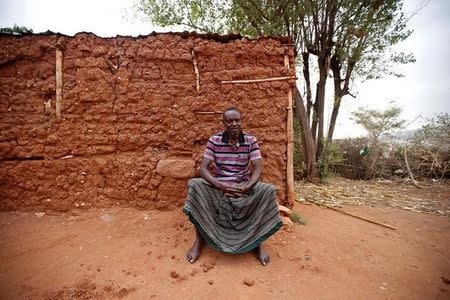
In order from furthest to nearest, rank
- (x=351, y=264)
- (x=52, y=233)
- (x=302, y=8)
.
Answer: (x=302, y=8)
(x=52, y=233)
(x=351, y=264)

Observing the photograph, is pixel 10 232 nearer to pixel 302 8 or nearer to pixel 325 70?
pixel 302 8

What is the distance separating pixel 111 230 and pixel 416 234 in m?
4.02

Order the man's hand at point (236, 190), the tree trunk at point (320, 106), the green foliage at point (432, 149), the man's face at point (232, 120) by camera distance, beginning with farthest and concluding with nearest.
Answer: the green foliage at point (432, 149) < the tree trunk at point (320, 106) < the man's face at point (232, 120) < the man's hand at point (236, 190)

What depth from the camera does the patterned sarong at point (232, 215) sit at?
2.67m

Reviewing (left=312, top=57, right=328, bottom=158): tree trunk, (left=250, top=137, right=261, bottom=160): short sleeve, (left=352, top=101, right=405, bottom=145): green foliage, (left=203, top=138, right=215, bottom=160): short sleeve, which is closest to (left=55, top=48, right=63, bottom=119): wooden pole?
(left=203, top=138, right=215, bottom=160): short sleeve

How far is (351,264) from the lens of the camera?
9.18ft

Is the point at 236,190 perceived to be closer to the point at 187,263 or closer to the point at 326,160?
the point at 187,263

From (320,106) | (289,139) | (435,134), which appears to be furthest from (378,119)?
(289,139)

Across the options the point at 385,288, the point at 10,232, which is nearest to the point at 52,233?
the point at 10,232

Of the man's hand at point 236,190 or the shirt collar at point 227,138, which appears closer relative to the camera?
the man's hand at point 236,190

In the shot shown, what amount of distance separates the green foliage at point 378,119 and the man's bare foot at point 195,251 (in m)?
10.2

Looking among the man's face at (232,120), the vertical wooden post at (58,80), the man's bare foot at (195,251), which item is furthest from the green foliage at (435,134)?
the vertical wooden post at (58,80)

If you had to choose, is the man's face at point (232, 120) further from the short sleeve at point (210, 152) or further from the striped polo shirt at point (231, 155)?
the short sleeve at point (210, 152)

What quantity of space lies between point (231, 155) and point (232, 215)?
67 cm
